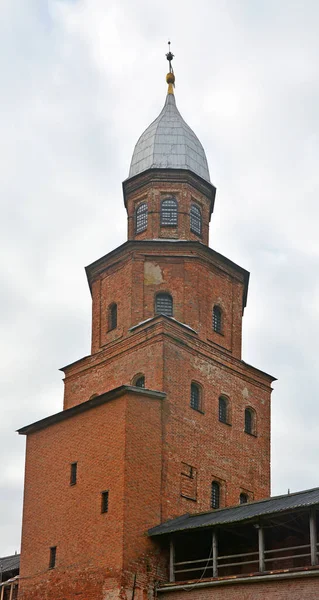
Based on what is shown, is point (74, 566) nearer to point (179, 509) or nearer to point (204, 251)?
point (179, 509)

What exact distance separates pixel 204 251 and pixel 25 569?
43.9 feet

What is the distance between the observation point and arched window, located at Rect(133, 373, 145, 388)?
107 feet

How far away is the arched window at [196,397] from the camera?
3298 cm

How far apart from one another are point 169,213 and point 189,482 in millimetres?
10962

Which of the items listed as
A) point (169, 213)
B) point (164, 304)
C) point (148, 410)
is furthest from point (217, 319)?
point (148, 410)

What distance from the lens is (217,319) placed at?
35312mm

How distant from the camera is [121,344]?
33.8 meters

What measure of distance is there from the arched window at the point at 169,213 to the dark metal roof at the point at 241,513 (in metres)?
11.7

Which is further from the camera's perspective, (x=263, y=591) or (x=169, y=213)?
(x=169, y=213)

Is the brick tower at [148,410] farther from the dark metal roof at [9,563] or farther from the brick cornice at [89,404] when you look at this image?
the dark metal roof at [9,563]

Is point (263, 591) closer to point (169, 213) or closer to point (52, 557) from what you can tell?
point (52, 557)

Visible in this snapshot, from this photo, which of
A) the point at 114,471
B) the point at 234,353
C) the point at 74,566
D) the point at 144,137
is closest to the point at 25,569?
the point at 74,566

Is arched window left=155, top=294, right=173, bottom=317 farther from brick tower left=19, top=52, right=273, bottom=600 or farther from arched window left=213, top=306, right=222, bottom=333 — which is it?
arched window left=213, top=306, right=222, bottom=333

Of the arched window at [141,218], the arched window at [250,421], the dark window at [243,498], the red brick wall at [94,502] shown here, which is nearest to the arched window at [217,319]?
the arched window at [250,421]
